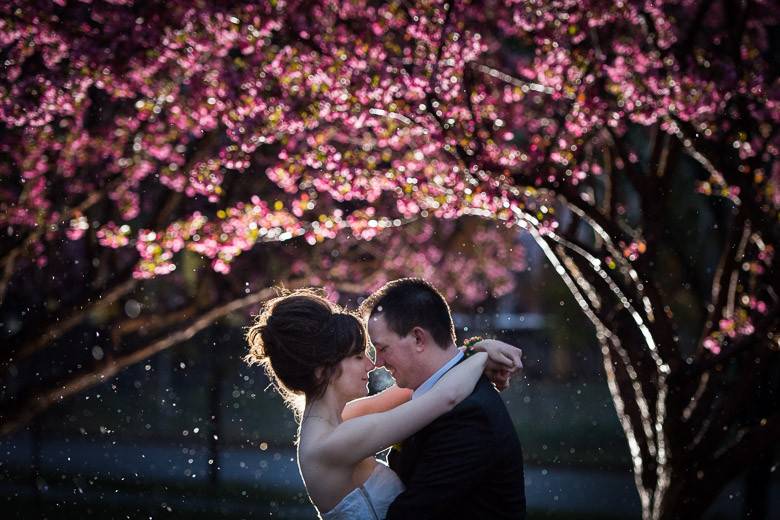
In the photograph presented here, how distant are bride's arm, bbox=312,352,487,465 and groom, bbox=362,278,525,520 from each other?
0.04 meters

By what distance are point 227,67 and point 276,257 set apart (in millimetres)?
9001

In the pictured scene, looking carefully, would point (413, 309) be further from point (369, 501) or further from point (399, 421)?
point (369, 501)

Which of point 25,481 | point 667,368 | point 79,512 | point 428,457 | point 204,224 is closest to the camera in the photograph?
point 428,457

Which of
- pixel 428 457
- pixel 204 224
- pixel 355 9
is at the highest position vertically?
pixel 428 457

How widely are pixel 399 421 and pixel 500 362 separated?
0.50 m

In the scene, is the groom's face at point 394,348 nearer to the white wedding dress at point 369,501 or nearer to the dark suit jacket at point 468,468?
the dark suit jacket at point 468,468

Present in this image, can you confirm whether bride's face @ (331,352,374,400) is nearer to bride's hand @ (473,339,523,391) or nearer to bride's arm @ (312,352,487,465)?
bride's arm @ (312,352,487,465)

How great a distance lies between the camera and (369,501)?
152 inches

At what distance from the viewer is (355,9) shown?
27.3 ft

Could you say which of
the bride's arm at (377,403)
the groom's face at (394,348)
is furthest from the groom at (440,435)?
the bride's arm at (377,403)

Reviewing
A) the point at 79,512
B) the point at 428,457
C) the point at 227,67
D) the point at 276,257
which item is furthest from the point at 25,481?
the point at 428,457

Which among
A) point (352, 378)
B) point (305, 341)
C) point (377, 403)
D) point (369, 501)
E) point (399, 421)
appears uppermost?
point (399, 421)

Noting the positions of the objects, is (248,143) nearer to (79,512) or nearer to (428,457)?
(428,457)

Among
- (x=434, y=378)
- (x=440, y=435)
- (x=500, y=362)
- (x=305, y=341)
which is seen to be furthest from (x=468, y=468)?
(x=305, y=341)
